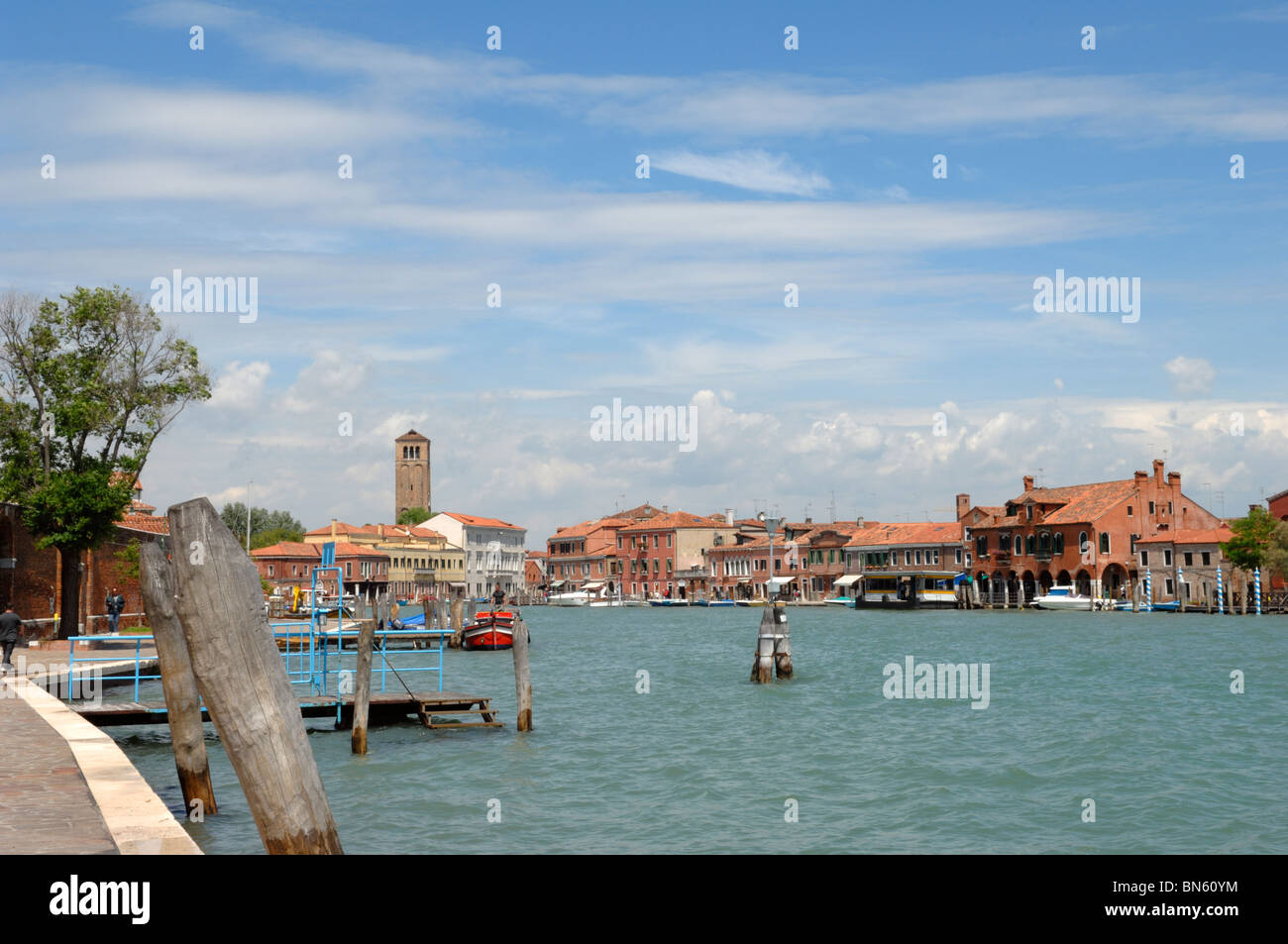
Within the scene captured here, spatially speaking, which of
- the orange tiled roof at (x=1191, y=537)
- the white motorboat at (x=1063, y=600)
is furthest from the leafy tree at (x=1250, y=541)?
the white motorboat at (x=1063, y=600)

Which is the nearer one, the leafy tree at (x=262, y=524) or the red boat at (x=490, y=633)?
the red boat at (x=490, y=633)

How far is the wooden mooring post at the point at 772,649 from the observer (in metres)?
32.4

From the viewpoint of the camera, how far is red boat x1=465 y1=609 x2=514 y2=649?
5081 centimetres

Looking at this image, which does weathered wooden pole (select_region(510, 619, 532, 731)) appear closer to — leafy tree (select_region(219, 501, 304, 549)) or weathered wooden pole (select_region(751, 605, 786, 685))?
weathered wooden pole (select_region(751, 605, 786, 685))

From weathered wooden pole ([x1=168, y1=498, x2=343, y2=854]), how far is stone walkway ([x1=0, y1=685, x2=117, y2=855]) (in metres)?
1.16

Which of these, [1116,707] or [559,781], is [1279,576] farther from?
[559,781]

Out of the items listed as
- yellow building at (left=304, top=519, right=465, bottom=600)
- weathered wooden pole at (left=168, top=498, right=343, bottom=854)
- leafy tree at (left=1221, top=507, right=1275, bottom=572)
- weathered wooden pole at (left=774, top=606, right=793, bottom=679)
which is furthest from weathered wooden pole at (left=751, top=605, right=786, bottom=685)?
yellow building at (left=304, top=519, right=465, bottom=600)

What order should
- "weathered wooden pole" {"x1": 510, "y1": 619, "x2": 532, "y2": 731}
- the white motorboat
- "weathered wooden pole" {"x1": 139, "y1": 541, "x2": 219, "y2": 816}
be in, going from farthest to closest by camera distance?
the white motorboat
"weathered wooden pole" {"x1": 510, "y1": 619, "x2": 532, "y2": 731}
"weathered wooden pole" {"x1": 139, "y1": 541, "x2": 219, "y2": 816}

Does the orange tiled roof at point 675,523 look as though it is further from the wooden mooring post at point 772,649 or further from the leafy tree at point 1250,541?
the wooden mooring post at point 772,649

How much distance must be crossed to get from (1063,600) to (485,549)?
8769 cm

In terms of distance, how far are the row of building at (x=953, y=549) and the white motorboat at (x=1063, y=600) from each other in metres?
1.11

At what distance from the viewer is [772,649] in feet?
108
